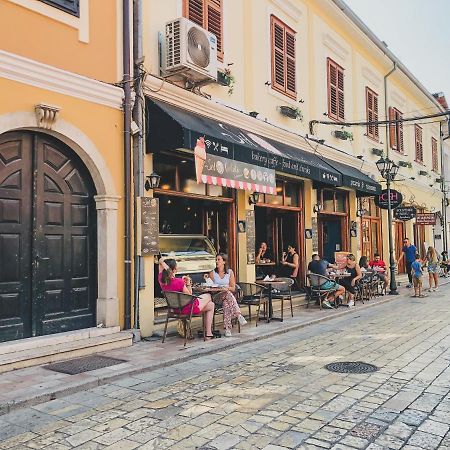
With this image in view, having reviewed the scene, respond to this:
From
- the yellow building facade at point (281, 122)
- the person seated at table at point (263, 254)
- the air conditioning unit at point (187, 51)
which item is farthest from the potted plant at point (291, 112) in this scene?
the air conditioning unit at point (187, 51)

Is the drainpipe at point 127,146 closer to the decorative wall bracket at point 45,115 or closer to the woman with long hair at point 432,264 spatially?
the decorative wall bracket at point 45,115

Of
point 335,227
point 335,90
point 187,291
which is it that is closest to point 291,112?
point 335,90

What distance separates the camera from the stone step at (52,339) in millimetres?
5887

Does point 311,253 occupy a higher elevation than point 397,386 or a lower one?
higher

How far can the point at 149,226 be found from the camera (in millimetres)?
7621

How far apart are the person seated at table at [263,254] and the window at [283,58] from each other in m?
3.93

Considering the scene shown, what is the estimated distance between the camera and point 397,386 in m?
5.12

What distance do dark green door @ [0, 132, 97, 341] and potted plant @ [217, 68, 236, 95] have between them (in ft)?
12.2

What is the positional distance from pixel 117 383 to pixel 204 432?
6.07 feet

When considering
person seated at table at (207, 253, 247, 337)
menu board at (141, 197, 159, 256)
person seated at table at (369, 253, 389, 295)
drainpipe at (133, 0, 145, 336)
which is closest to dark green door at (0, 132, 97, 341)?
drainpipe at (133, 0, 145, 336)

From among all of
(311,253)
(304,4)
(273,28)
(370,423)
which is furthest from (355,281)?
(370,423)

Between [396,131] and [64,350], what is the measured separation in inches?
683

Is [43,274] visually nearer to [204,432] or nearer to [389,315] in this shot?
[204,432]

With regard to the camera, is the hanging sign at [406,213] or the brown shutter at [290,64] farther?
the hanging sign at [406,213]
